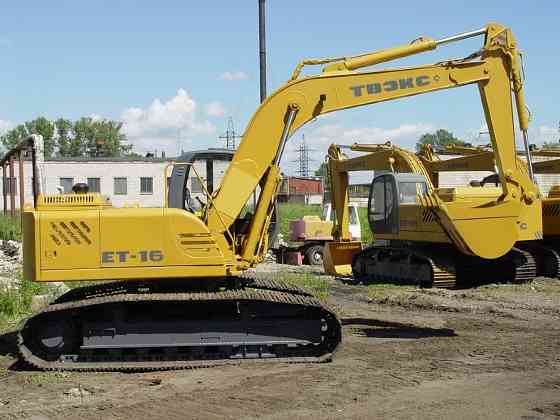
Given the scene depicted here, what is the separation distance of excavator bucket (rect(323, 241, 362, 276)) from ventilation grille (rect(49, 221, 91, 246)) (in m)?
10.9

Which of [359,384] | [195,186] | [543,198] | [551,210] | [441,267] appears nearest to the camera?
[359,384]

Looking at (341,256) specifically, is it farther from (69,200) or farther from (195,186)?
(69,200)

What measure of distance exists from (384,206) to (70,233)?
9980mm

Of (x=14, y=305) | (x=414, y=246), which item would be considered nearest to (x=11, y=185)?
(x=14, y=305)

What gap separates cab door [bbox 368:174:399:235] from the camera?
57.1ft

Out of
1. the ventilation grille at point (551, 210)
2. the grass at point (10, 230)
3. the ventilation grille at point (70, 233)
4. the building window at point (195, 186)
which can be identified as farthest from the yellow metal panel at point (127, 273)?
the grass at point (10, 230)

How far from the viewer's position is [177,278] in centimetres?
942

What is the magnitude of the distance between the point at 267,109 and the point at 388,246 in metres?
8.93

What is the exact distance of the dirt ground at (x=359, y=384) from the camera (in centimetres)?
718

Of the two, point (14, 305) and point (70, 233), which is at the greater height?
point (70, 233)

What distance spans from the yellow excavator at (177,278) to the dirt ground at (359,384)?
0.40 metres

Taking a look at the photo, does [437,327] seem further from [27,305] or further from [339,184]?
A: [339,184]

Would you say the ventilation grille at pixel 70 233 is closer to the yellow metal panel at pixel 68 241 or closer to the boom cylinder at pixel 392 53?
the yellow metal panel at pixel 68 241

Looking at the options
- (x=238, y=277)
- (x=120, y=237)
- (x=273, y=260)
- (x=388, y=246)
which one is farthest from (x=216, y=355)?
(x=273, y=260)
